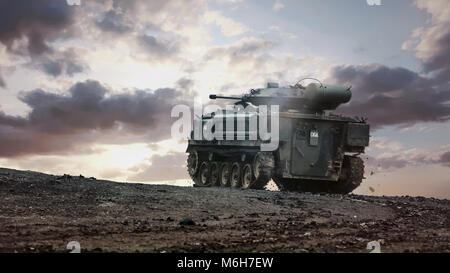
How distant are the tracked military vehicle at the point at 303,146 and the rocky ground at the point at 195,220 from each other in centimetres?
437

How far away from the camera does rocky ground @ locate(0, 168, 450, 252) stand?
29.3 ft

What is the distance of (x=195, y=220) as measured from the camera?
1218 cm

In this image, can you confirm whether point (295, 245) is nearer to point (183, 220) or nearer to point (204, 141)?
point (183, 220)

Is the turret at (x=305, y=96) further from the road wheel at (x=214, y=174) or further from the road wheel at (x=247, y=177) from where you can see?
the road wheel at (x=214, y=174)

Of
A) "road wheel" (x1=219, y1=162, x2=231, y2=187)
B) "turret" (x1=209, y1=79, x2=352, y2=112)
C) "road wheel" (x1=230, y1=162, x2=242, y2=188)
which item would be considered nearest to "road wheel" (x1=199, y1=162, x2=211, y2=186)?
"road wheel" (x1=219, y1=162, x2=231, y2=187)

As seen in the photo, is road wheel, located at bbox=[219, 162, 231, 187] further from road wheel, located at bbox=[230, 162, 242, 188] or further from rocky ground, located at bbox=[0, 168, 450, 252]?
rocky ground, located at bbox=[0, 168, 450, 252]

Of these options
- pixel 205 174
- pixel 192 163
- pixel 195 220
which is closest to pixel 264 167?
pixel 205 174

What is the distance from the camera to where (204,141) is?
27641 millimetres

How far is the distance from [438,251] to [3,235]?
6872 millimetres

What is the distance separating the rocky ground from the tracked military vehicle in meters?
4.37

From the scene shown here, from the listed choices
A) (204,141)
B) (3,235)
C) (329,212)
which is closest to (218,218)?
(329,212)

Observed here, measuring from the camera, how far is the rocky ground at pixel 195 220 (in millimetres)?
8945

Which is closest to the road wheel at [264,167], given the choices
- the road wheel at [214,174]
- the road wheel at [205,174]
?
the road wheel at [214,174]

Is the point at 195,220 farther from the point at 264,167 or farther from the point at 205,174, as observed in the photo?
the point at 205,174
